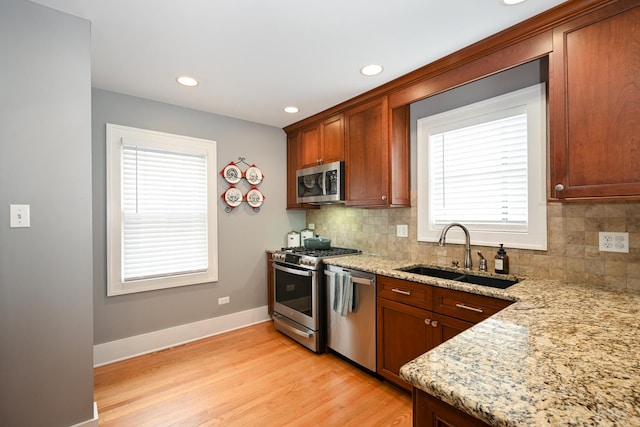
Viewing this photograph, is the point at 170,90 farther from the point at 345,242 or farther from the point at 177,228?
the point at 345,242

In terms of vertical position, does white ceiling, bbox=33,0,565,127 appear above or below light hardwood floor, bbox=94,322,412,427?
above

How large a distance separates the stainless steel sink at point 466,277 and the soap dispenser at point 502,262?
74 millimetres

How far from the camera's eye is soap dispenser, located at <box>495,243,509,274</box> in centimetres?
215

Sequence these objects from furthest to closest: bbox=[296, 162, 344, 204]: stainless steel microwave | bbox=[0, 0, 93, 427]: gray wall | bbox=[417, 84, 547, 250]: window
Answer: bbox=[296, 162, 344, 204]: stainless steel microwave → bbox=[417, 84, 547, 250]: window → bbox=[0, 0, 93, 427]: gray wall

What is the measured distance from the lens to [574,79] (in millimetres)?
1594

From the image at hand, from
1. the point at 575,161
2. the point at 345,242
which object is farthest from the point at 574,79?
the point at 345,242

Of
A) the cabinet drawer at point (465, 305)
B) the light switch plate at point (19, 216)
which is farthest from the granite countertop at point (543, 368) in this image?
the light switch plate at point (19, 216)

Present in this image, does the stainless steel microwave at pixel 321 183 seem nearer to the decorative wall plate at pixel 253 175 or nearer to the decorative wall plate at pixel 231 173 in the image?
the decorative wall plate at pixel 253 175

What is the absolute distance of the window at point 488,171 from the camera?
2068 mm

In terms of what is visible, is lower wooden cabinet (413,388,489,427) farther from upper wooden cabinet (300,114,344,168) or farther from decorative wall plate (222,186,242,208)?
decorative wall plate (222,186,242,208)

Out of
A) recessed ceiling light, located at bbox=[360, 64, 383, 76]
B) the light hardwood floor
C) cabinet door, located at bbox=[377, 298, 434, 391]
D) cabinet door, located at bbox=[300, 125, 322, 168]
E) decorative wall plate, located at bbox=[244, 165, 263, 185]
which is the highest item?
recessed ceiling light, located at bbox=[360, 64, 383, 76]

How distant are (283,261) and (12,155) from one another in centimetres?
222

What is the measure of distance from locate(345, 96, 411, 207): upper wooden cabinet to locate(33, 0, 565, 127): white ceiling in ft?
0.84

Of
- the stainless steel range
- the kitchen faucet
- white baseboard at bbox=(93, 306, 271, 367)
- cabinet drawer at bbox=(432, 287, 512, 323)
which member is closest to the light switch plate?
white baseboard at bbox=(93, 306, 271, 367)
